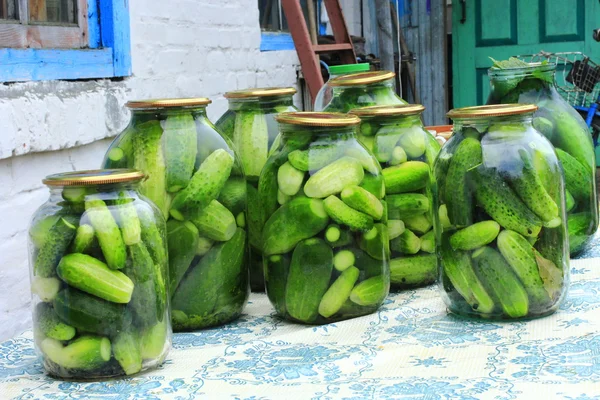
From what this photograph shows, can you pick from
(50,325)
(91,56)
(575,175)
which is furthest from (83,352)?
(91,56)

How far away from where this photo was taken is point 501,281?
127 cm

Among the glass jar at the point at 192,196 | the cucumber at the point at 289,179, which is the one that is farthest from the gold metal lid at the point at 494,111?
the glass jar at the point at 192,196

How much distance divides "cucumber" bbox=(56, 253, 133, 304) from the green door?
4.88 m

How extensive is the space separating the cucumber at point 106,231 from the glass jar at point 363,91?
70 centimetres

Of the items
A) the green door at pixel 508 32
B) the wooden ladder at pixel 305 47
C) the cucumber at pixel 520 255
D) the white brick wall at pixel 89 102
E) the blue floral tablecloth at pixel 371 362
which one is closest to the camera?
the blue floral tablecloth at pixel 371 362

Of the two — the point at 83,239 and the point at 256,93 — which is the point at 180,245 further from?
the point at 256,93

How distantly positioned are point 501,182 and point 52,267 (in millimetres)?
650

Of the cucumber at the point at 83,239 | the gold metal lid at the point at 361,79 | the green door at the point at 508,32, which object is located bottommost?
the cucumber at the point at 83,239

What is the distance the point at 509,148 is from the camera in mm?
1270

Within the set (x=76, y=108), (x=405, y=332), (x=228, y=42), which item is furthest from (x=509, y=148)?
(x=228, y=42)

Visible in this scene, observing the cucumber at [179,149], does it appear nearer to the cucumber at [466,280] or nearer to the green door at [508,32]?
the cucumber at [466,280]

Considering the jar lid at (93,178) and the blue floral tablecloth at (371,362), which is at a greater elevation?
the jar lid at (93,178)

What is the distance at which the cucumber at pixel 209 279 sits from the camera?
130 centimetres

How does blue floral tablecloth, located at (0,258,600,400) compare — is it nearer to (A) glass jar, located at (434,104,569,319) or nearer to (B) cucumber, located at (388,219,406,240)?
(A) glass jar, located at (434,104,569,319)
